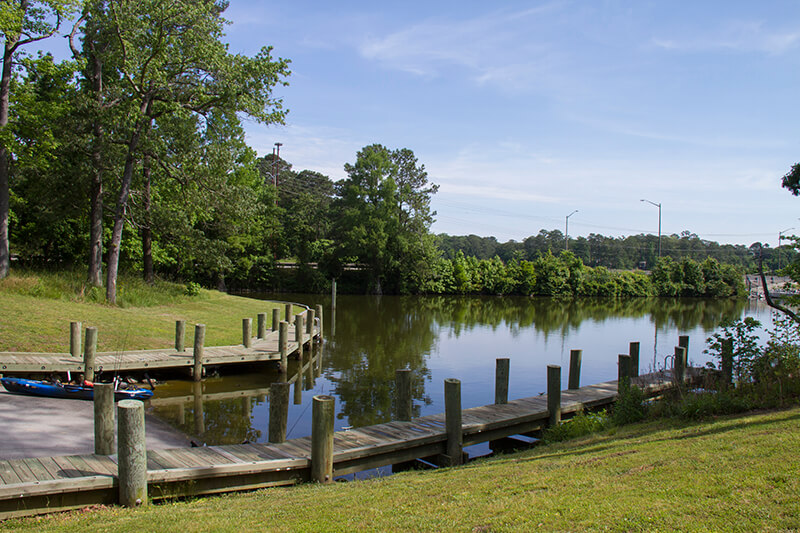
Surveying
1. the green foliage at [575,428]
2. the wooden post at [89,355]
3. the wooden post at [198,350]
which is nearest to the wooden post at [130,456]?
the green foliage at [575,428]

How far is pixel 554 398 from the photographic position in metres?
11.2

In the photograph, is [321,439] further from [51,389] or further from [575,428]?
[51,389]

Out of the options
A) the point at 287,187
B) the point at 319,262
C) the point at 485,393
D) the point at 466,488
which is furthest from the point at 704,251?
the point at 466,488

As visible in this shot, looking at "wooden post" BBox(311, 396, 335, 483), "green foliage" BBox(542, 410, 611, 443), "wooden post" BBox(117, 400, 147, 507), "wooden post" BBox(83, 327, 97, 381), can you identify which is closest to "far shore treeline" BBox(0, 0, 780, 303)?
"green foliage" BBox(542, 410, 611, 443)

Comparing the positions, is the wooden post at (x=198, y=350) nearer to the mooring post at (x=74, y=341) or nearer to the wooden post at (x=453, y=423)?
the mooring post at (x=74, y=341)

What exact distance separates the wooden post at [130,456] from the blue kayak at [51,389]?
6.63 meters

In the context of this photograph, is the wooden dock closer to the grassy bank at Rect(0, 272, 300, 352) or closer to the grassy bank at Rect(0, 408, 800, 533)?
the grassy bank at Rect(0, 408, 800, 533)

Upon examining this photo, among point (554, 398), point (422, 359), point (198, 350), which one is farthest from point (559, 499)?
point (422, 359)

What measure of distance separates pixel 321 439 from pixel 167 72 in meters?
21.6

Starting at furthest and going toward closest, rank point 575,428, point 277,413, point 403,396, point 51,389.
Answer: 1. point 51,389
2. point 575,428
3. point 403,396
4. point 277,413

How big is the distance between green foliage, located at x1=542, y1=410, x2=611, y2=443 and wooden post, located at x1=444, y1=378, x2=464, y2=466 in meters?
2.19

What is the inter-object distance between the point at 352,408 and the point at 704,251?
13106 centimetres

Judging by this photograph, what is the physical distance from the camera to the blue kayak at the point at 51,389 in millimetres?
11633

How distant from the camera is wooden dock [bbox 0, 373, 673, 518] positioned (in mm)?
6008
